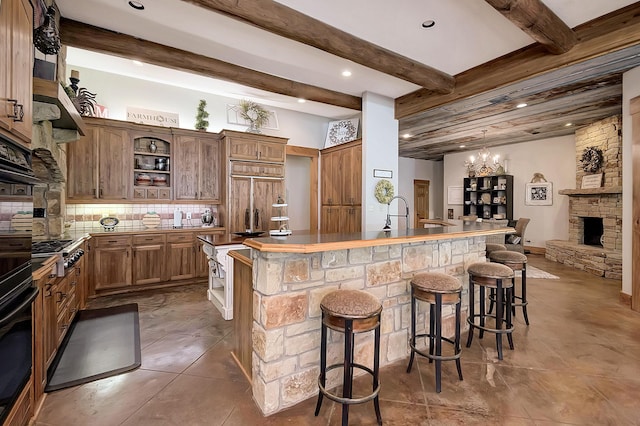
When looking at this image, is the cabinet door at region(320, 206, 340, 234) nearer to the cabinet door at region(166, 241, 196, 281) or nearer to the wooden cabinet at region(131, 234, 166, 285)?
the cabinet door at region(166, 241, 196, 281)

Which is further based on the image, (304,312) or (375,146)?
(375,146)

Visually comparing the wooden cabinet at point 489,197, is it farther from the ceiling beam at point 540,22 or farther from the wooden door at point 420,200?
the ceiling beam at point 540,22

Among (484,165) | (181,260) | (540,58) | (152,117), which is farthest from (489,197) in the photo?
(152,117)

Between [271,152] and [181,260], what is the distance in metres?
2.37

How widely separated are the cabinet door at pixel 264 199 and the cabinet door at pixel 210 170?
0.67m

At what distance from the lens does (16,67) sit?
58.6 inches

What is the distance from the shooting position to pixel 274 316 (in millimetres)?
1798

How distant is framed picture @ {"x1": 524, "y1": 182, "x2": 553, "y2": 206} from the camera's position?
23.7 feet

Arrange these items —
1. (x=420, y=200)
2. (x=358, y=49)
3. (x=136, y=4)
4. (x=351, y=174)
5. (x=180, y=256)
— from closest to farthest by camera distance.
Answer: (x=136, y=4), (x=358, y=49), (x=180, y=256), (x=351, y=174), (x=420, y=200)

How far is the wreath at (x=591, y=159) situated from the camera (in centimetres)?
576

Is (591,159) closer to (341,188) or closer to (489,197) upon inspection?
(489,197)

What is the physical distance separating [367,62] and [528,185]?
6.70 meters

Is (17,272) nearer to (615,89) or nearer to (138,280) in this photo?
(138,280)

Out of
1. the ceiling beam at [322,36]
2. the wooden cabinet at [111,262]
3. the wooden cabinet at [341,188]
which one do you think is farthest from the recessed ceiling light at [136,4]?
the wooden cabinet at [341,188]
